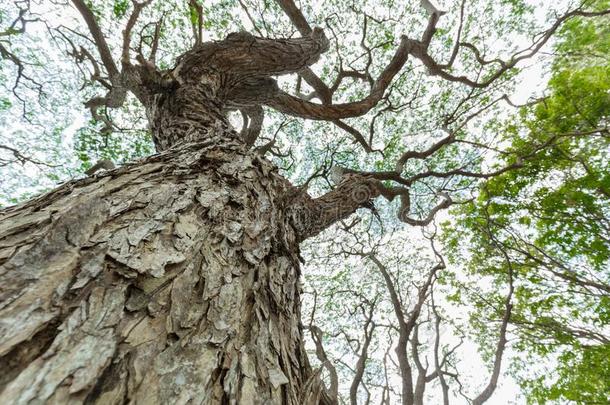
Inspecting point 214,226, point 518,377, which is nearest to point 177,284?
point 214,226

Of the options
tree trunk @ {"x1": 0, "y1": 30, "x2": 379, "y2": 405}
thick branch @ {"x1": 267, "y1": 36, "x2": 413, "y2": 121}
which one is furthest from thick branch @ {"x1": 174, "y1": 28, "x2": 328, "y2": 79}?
tree trunk @ {"x1": 0, "y1": 30, "x2": 379, "y2": 405}

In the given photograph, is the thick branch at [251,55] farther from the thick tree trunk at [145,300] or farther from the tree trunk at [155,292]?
the thick tree trunk at [145,300]

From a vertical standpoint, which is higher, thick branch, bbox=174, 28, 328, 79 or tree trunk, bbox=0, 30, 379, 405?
thick branch, bbox=174, 28, 328, 79

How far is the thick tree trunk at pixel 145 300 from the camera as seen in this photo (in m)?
0.58

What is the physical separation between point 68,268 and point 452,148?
7351mm

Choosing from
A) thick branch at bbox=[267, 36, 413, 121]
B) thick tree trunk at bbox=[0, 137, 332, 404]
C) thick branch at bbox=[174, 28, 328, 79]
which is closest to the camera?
thick tree trunk at bbox=[0, 137, 332, 404]

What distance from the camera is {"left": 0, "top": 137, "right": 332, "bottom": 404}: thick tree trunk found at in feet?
1.92

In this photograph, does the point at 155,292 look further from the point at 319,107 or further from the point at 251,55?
the point at 319,107

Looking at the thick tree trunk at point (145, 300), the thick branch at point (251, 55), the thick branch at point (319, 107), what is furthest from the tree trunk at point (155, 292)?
the thick branch at point (319, 107)

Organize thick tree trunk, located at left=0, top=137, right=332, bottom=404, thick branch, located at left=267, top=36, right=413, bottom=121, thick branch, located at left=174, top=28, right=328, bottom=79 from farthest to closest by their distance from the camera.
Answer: thick branch, located at left=267, top=36, right=413, bottom=121 → thick branch, located at left=174, top=28, right=328, bottom=79 → thick tree trunk, located at left=0, top=137, right=332, bottom=404

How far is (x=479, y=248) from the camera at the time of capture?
704cm

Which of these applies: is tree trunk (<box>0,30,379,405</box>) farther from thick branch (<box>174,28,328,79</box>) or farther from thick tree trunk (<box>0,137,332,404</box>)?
thick branch (<box>174,28,328,79</box>)

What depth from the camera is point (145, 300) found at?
2.64 feet

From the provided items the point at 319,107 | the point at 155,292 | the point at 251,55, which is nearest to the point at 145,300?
the point at 155,292
